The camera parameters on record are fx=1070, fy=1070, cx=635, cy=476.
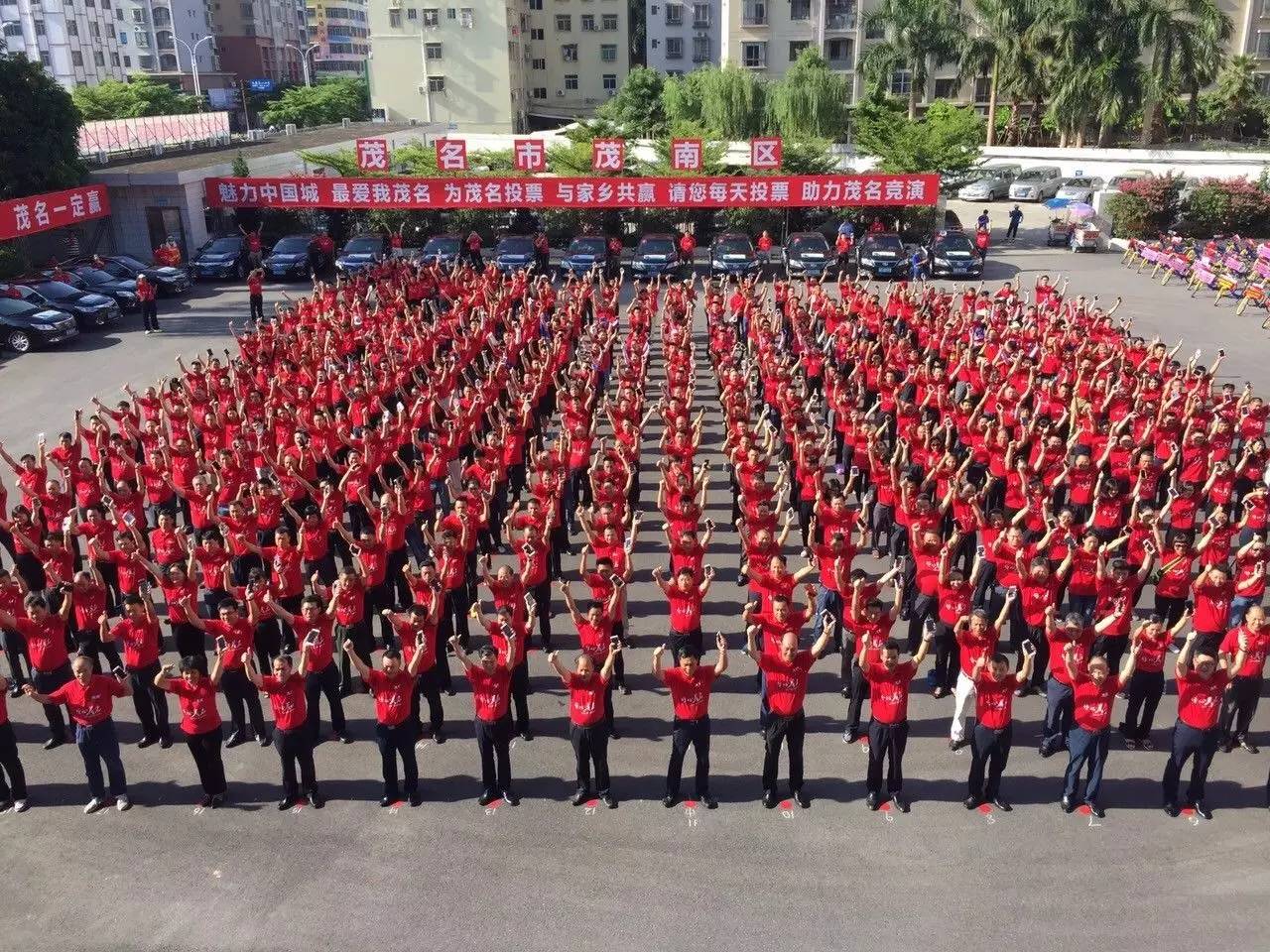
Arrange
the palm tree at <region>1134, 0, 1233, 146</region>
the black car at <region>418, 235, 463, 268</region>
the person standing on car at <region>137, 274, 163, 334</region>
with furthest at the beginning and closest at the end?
the palm tree at <region>1134, 0, 1233, 146</region> → the black car at <region>418, 235, 463, 268</region> → the person standing on car at <region>137, 274, 163, 334</region>

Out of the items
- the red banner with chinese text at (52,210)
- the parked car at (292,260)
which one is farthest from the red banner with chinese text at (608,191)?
the red banner with chinese text at (52,210)

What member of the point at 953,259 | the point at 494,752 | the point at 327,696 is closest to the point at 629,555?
the point at 494,752

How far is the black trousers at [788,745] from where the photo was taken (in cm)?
791

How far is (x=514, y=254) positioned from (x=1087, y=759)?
2490cm

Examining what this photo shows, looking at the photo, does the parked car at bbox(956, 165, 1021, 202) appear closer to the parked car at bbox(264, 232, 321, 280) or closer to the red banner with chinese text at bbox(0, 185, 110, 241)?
the parked car at bbox(264, 232, 321, 280)

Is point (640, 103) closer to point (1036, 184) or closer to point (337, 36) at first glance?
point (1036, 184)

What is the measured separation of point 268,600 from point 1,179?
2542 cm

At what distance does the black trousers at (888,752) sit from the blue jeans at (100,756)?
572cm

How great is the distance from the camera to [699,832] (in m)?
7.88

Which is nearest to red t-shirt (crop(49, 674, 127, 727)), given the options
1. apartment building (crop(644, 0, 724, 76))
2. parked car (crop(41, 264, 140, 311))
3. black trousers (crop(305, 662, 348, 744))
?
black trousers (crop(305, 662, 348, 744))

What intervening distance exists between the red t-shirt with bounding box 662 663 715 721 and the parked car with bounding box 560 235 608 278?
900 inches

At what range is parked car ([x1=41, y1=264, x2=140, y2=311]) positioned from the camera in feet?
89.5

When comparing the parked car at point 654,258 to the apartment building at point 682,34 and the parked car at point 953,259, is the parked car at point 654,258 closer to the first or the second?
the parked car at point 953,259

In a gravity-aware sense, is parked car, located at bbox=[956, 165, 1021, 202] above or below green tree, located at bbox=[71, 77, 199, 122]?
below
